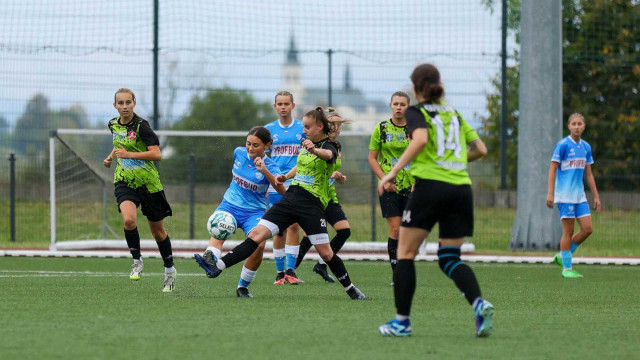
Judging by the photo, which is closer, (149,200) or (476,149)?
(476,149)

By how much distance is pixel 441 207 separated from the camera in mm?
6766

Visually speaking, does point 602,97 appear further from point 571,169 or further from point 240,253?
point 240,253

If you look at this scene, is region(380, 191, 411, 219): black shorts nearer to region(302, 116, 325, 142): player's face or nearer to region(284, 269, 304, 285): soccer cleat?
region(284, 269, 304, 285): soccer cleat

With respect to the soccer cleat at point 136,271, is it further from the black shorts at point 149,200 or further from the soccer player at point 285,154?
the soccer player at point 285,154

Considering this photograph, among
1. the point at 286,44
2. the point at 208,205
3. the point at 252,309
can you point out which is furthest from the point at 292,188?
the point at 286,44

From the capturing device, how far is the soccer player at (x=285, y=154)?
11.6 m

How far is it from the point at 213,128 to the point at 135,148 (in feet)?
29.7

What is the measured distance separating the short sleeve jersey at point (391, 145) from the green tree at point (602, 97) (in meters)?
7.80

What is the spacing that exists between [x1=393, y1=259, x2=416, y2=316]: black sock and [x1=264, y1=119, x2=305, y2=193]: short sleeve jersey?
17.0 ft

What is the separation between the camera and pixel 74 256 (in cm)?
1616

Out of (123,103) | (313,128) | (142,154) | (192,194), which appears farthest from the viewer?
(192,194)

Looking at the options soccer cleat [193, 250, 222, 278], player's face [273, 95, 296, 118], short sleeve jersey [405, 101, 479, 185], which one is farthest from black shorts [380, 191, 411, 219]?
short sleeve jersey [405, 101, 479, 185]

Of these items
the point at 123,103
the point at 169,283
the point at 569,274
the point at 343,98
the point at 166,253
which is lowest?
Result: the point at 569,274

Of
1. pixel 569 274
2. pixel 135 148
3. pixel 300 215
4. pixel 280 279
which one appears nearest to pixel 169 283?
pixel 135 148
